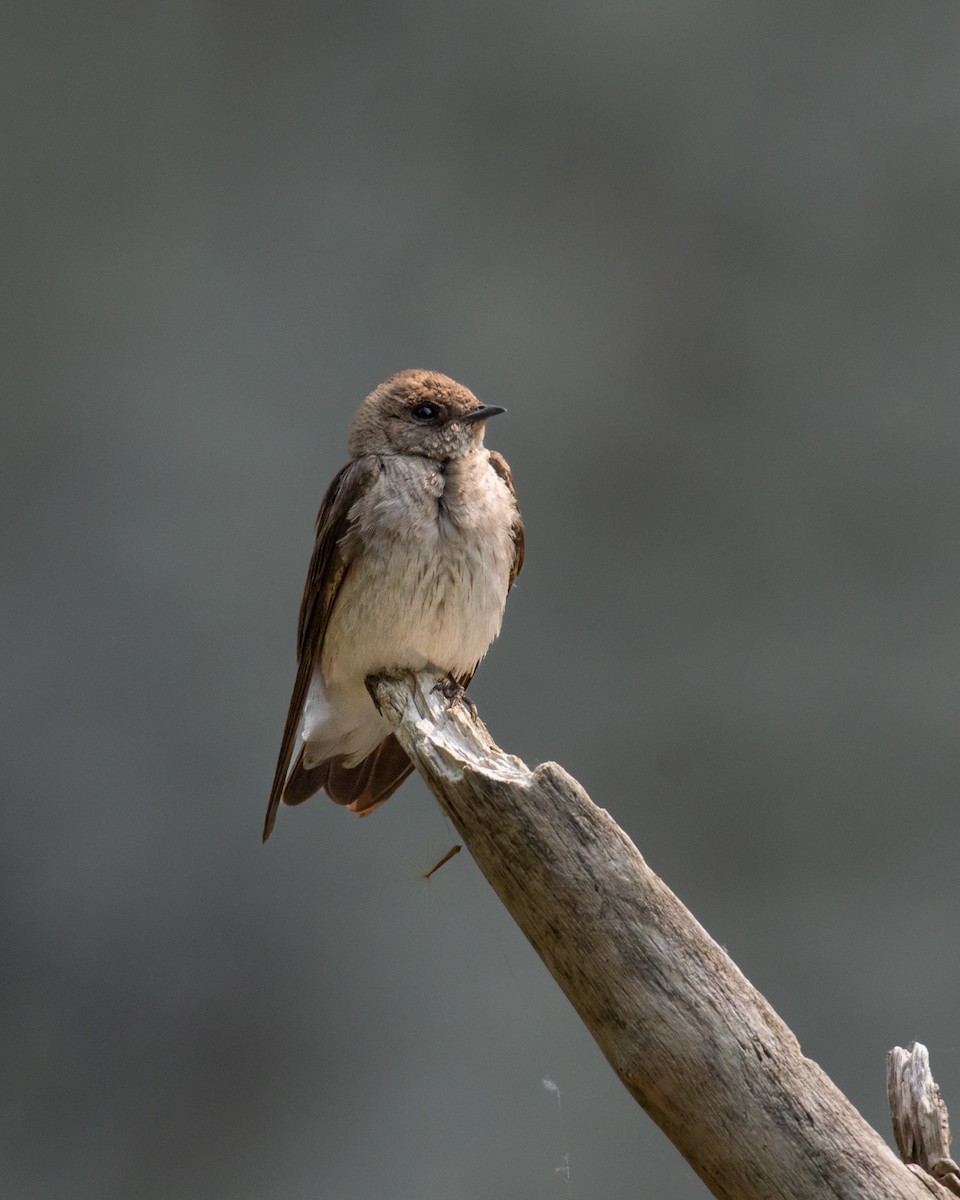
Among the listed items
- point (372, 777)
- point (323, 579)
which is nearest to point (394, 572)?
point (323, 579)

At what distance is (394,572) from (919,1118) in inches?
45.2

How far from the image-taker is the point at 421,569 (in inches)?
84.1

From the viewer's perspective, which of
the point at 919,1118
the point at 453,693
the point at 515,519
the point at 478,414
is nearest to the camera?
the point at 919,1118

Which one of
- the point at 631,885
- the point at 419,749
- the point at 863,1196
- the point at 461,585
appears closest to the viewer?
the point at 863,1196

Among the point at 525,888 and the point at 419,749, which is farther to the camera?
the point at 419,749

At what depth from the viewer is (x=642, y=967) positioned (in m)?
1.37

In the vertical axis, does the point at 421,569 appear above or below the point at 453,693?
above

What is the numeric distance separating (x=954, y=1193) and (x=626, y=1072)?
40cm

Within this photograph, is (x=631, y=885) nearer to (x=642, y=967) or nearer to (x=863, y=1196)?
(x=642, y=967)

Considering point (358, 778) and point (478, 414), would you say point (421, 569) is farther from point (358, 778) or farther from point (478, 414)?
point (358, 778)

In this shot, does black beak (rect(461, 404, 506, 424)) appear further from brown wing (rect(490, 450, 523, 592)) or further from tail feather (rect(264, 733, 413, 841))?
tail feather (rect(264, 733, 413, 841))

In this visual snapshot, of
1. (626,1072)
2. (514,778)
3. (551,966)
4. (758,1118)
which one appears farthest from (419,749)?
(758,1118)

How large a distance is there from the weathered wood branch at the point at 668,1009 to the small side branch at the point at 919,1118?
10 centimetres

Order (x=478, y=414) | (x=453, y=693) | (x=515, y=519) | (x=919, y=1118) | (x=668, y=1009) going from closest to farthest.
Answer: (x=668, y=1009) → (x=919, y=1118) → (x=453, y=693) → (x=478, y=414) → (x=515, y=519)
